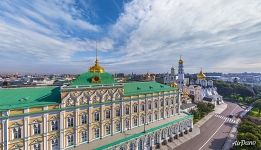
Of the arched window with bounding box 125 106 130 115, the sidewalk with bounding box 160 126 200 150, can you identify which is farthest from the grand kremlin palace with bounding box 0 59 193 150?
the sidewalk with bounding box 160 126 200 150

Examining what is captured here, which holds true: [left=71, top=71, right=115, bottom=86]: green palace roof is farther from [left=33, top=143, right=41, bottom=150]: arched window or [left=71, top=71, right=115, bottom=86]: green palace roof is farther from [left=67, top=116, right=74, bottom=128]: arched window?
[left=33, top=143, right=41, bottom=150]: arched window

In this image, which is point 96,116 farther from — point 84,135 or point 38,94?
point 38,94

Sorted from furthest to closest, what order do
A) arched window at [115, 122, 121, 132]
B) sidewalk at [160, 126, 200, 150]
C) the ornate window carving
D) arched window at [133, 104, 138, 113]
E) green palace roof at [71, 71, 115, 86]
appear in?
sidewalk at [160, 126, 200, 150]
arched window at [133, 104, 138, 113]
arched window at [115, 122, 121, 132]
green palace roof at [71, 71, 115, 86]
the ornate window carving

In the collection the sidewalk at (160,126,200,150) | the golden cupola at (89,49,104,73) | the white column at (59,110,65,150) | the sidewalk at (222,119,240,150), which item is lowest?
the sidewalk at (222,119,240,150)

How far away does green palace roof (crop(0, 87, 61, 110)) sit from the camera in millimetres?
22906

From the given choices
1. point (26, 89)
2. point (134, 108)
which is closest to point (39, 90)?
point (26, 89)

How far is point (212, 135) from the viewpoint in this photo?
48.8 meters

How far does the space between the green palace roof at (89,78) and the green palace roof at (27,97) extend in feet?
11.5

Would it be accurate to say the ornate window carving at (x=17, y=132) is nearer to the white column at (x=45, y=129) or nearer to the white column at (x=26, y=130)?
the white column at (x=26, y=130)

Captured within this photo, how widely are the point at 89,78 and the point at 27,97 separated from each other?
9800 mm

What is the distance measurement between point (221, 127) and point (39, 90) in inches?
2113

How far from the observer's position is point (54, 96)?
27391mm

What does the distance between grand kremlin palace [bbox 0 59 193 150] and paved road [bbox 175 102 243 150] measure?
4745 mm

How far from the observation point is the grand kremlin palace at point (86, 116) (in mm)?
23266
